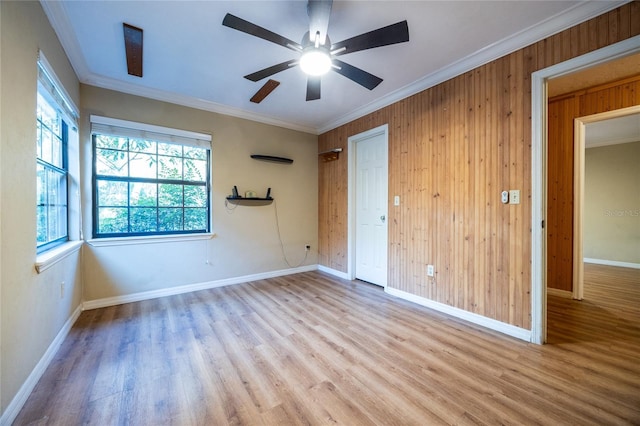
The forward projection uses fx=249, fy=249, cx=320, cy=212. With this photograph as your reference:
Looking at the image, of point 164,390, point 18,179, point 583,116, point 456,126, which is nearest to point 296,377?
point 164,390

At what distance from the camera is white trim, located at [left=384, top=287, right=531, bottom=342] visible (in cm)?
219

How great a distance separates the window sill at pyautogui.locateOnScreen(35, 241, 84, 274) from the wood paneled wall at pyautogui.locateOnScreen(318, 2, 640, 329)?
11.0 feet

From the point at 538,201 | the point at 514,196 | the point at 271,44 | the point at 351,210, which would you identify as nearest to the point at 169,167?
the point at 271,44

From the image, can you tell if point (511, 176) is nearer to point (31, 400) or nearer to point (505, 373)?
point (505, 373)

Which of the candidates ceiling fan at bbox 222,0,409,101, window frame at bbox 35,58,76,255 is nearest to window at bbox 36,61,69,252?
window frame at bbox 35,58,76,255

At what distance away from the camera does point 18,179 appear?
1.49 metres

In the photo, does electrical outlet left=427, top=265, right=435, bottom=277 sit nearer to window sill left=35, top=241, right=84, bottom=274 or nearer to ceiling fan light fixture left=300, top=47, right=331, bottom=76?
ceiling fan light fixture left=300, top=47, right=331, bottom=76

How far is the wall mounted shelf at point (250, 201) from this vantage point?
3808 millimetres

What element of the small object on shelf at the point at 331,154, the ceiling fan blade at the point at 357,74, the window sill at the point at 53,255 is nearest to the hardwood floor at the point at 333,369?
the window sill at the point at 53,255

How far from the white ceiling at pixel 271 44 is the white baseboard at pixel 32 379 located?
2.52 m

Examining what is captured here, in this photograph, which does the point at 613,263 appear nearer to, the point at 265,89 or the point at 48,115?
the point at 265,89

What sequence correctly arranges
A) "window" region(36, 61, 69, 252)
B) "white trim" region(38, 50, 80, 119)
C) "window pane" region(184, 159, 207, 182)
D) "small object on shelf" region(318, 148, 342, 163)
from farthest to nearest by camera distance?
"small object on shelf" region(318, 148, 342, 163) → "window pane" region(184, 159, 207, 182) → "window" region(36, 61, 69, 252) → "white trim" region(38, 50, 80, 119)

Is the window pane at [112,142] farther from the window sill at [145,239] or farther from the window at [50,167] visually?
the window sill at [145,239]

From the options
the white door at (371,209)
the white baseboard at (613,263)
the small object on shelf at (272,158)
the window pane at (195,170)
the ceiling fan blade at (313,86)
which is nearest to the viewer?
the ceiling fan blade at (313,86)
